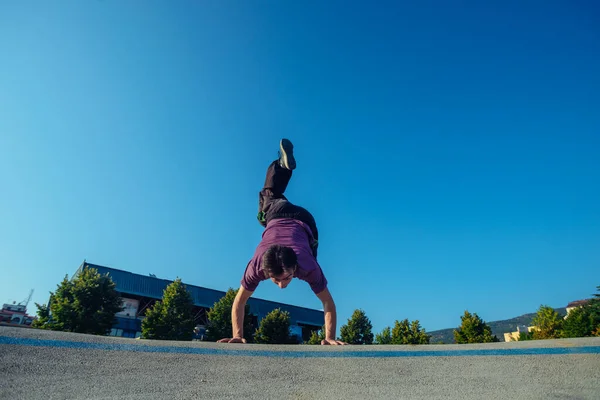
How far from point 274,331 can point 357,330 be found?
23.9 ft

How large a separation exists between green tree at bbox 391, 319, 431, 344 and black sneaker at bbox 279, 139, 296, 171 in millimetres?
23216

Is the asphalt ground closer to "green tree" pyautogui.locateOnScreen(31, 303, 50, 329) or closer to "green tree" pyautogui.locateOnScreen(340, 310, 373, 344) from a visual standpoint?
"green tree" pyautogui.locateOnScreen(31, 303, 50, 329)

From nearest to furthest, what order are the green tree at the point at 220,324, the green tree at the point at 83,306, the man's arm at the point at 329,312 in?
1. the man's arm at the point at 329,312
2. the green tree at the point at 83,306
3. the green tree at the point at 220,324

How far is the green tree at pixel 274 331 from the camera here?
25719 mm

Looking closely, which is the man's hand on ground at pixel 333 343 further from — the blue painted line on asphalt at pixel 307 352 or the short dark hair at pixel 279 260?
the short dark hair at pixel 279 260

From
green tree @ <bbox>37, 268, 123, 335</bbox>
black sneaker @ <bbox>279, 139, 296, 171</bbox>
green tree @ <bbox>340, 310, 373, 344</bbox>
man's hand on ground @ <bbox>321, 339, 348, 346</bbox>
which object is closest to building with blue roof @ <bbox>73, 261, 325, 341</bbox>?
green tree @ <bbox>340, 310, 373, 344</bbox>

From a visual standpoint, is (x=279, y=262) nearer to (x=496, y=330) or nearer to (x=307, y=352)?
(x=307, y=352)

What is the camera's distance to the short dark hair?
6.38m

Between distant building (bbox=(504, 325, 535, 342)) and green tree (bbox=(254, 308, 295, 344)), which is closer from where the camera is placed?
green tree (bbox=(254, 308, 295, 344))

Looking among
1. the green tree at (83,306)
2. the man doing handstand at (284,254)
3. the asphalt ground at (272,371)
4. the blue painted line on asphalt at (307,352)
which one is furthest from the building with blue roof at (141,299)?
the asphalt ground at (272,371)

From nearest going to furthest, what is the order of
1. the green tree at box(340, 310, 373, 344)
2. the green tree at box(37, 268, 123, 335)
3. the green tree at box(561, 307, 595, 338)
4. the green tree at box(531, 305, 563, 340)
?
the green tree at box(37, 268, 123, 335)
the green tree at box(561, 307, 595, 338)
the green tree at box(531, 305, 563, 340)
the green tree at box(340, 310, 373, 344)

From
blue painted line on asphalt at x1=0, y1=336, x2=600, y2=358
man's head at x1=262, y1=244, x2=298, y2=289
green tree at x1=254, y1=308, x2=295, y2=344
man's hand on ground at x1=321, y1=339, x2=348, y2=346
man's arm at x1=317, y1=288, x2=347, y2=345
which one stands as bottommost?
blue painted line on asphalt at x1=0, y1=336, x2=600, y2=358

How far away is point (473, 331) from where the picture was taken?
25.8m

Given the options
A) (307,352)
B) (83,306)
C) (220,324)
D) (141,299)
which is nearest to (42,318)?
(83,306)
